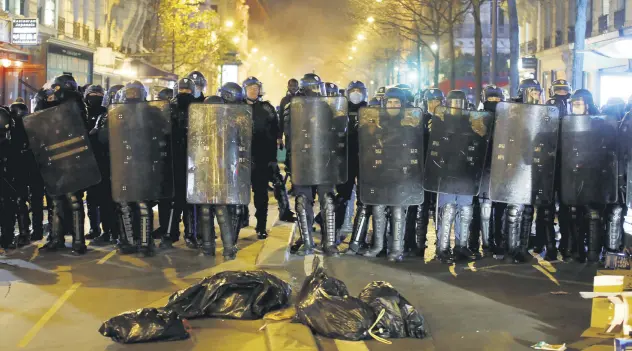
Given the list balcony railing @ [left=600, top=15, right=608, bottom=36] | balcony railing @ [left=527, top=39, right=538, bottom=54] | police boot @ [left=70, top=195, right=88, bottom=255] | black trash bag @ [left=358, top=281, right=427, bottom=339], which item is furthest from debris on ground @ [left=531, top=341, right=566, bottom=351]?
balcony railing @ [left=527, top=39, right=538, bottom=54]

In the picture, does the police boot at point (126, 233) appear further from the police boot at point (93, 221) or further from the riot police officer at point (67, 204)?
the police boot at point (93, 221)

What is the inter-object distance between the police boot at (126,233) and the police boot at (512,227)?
4299mm

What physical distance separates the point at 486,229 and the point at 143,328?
194 inches

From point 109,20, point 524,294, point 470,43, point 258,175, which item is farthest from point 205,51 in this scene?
point 524,294

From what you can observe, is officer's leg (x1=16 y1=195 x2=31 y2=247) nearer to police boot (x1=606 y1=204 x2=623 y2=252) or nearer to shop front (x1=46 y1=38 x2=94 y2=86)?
police boot (x1=606 y1=204 x2=623 y2=252)

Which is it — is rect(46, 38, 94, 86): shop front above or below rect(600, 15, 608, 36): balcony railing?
below

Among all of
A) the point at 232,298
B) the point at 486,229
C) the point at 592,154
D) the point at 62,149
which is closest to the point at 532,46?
the point at 486,229

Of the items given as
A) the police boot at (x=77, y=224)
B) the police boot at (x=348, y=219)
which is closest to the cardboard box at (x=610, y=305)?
the police boot at (x=348, y=219)

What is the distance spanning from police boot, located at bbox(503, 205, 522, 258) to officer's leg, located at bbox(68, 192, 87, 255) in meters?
4.85

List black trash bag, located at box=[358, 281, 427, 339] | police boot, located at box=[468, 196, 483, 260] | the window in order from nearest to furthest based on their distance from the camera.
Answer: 1. black trash bag, located at box=[358, 281, 427, 339]
2. police boot, located at box=[468, 196, 483, 260]
3. the window

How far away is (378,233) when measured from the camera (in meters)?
9.20

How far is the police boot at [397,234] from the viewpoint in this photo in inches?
350

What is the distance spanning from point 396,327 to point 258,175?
190 inches

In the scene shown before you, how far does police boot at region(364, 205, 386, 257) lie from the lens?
9055mm
